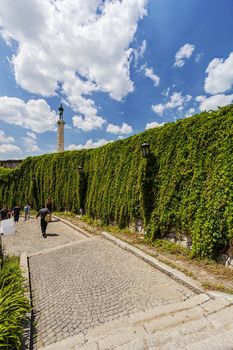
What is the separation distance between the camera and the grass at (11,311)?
2850 millimetres

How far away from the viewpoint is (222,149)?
5.16 meters

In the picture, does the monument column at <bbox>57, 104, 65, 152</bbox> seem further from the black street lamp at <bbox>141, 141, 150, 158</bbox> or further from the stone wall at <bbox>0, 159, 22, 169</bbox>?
the black street lamp at <bbox>141, 141, 150, 158</bbox>

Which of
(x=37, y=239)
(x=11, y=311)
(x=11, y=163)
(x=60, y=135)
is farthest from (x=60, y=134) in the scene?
(x=11, y=311)

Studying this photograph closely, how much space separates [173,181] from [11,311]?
512 cm

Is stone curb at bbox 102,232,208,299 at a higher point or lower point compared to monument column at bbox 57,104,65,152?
lower

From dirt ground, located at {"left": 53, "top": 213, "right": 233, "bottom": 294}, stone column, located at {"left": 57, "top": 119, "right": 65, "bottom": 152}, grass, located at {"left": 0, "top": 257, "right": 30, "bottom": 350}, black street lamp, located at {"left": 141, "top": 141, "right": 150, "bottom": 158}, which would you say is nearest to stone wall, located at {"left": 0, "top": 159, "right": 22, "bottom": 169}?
stone column, located at {"left": 57, "top": 119, "right": 65, "bottom": 152}

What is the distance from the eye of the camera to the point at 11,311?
337 cm

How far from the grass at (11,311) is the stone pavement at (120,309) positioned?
30 centimetres

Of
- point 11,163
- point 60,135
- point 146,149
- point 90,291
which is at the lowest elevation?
point 90,291

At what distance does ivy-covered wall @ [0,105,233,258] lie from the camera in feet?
16.5

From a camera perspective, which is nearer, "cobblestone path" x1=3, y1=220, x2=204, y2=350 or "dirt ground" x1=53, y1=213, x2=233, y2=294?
"cobblestone path" x1=3, y1=220, x2=204, y2=350

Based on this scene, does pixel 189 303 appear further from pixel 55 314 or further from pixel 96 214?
pixel 96 214

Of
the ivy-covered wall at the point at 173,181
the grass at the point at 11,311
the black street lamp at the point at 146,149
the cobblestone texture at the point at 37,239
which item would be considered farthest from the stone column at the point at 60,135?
the grass at the point at 11,311

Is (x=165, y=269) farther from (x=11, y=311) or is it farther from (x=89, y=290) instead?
(x=11, y=311)
